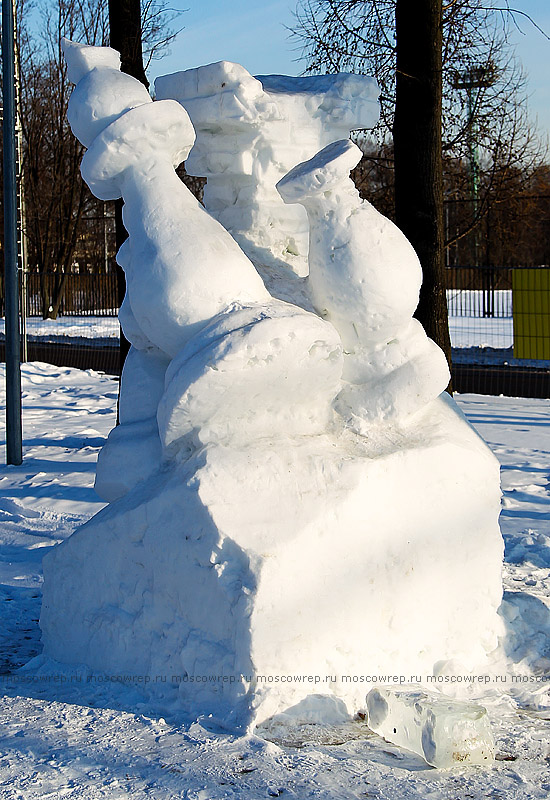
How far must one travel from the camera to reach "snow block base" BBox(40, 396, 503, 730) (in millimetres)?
2801

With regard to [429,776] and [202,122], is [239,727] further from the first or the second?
[202,122]

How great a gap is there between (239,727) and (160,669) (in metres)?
0.39

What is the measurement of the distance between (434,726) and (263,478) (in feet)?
2.93

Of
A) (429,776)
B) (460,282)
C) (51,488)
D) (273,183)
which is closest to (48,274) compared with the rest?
(460,282)

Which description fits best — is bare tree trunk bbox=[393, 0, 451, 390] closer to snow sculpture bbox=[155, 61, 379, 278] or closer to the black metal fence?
snow sculpture bbox=[155, 61, 379, 278]

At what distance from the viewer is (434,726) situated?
98.4 inches

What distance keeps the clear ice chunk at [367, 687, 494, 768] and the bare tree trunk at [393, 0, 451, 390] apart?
4.27 m

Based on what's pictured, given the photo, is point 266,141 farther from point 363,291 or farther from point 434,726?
point 434,726

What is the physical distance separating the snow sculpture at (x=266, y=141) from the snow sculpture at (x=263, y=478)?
1.21 ft

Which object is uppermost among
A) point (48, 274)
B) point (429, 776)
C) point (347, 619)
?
point (48, 274)

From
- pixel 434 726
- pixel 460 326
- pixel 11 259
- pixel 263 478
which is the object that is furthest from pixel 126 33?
pixel 460 326

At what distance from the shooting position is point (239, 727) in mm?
2676

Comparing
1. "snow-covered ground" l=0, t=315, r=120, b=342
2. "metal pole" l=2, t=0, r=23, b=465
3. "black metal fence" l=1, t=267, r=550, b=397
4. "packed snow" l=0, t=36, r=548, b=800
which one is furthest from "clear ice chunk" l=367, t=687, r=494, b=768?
"snow-covered ground" l=0, t=315, r=120, b=342

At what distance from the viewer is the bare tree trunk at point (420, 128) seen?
6.25m
